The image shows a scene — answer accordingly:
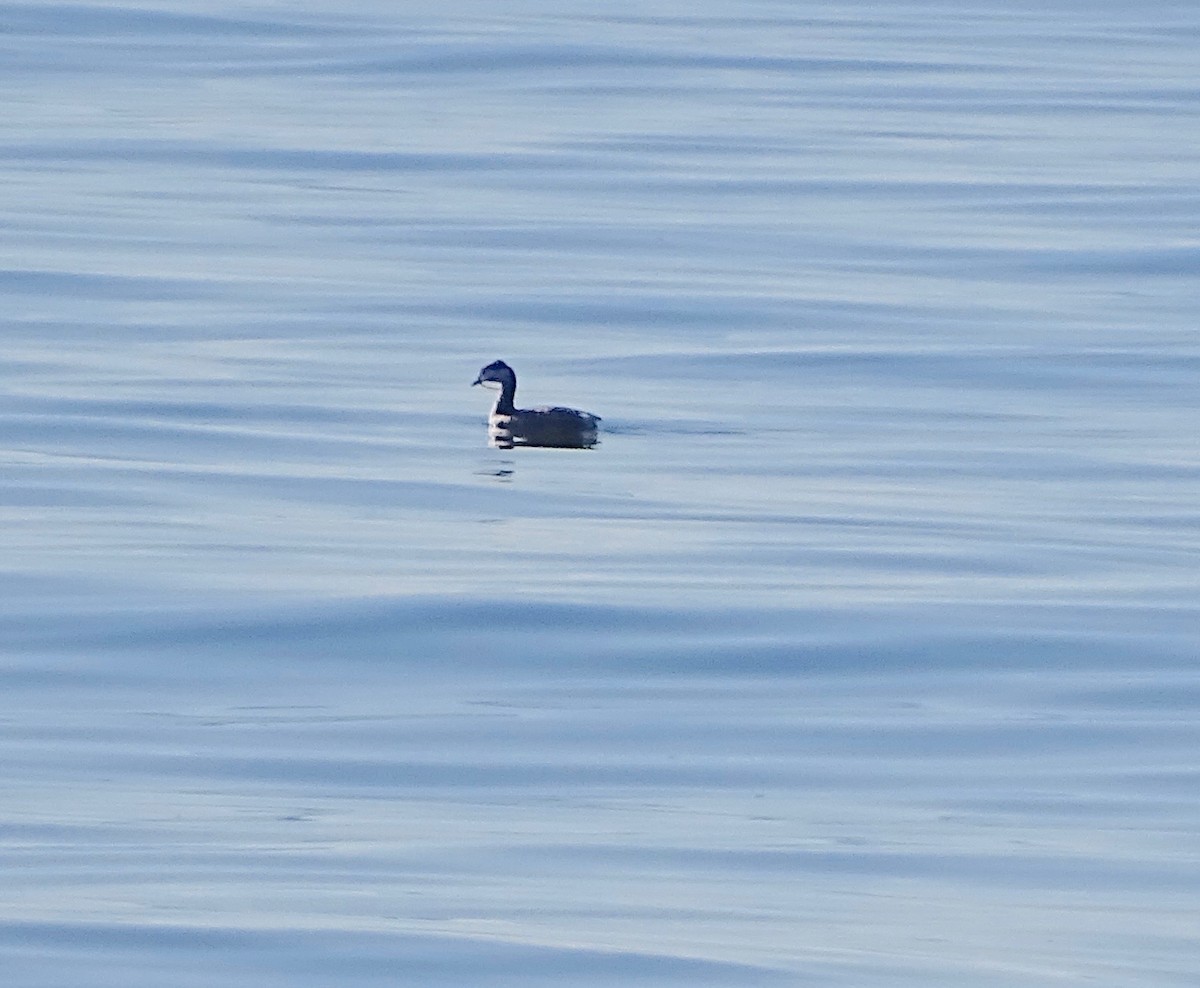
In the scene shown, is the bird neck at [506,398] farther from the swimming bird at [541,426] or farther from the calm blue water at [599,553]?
the calm blue water at [599,553]

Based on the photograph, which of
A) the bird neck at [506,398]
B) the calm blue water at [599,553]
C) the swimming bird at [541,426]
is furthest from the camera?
the bird neck at [506,398]

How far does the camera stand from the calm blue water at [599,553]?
7.84 metres

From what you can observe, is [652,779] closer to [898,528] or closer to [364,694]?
[364,694]

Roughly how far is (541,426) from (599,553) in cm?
312

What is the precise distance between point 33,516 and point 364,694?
144 inches

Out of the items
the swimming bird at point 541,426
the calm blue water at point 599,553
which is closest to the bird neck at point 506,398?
the swimming bird at point 541,426

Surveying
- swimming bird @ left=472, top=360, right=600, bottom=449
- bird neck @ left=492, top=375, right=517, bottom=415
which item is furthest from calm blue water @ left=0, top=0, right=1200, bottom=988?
bird neck @ left=492, top=375, right=517, bottom=415

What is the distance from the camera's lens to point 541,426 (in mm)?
16250

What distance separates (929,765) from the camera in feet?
30.8

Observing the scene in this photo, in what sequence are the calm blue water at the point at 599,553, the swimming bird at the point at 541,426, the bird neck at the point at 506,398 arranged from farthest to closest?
the bird neck at the point at 506,398, the swimming bird at the point at 541,426, the calm blue water at the point at 599,553

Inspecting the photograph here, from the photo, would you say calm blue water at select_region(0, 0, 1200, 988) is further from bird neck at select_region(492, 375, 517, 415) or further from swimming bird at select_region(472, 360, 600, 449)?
bird neck at select_region(492, 375, 517, 415)

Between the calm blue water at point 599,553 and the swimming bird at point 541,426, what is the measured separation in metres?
0.13

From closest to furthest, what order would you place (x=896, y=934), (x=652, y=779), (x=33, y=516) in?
1. (x=896, y=934)
2. (x=652, y=779)
3. (x=33, y=516)

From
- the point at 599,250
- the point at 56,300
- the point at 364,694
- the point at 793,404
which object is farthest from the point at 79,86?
the point at 364,694
